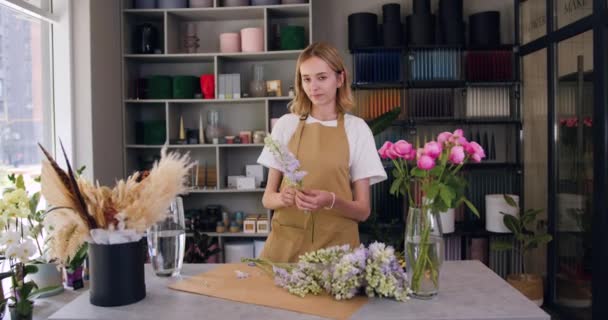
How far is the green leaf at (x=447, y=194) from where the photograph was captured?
121cm

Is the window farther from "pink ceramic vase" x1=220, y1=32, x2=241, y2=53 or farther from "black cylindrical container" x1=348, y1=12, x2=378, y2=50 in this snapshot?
"black cylindrical container" x1=348, y1=12, x2=378, y2=50

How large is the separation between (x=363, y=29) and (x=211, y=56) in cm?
127

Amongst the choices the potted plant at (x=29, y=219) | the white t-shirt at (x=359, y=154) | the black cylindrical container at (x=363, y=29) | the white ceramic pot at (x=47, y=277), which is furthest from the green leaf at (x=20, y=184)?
the black cylindrical container at (x=363, y=29)

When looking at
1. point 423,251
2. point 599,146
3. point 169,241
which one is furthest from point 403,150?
point 599,146

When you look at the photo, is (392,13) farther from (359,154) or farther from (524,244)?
(359,154)

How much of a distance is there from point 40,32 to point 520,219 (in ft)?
12.3

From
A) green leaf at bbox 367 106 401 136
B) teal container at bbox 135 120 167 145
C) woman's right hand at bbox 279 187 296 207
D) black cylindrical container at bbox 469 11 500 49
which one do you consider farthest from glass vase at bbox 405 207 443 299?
teal container at bbox 135 120 167 145

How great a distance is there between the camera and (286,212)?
2.05 meters

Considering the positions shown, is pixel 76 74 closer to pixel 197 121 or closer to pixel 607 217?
pixel 197 121

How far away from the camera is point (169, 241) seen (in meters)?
1.42

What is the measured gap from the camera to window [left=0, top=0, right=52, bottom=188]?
3.02 meters

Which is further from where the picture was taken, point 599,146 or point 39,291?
point 599,146

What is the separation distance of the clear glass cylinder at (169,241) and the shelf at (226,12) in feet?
9.72

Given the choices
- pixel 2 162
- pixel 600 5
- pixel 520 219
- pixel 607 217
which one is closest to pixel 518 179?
pixel 520 219
